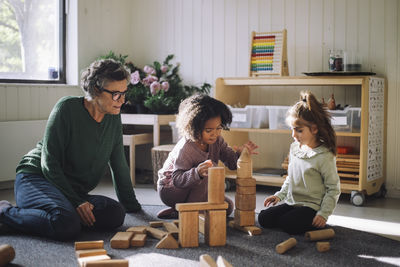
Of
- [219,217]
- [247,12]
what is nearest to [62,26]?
[247,12]

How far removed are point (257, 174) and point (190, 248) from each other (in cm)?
155

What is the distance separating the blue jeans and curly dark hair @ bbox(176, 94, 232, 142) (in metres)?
0.51

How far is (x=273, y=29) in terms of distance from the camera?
370 cm

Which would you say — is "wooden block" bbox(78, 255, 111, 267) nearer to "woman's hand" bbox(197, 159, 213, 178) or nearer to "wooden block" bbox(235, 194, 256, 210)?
"woman's hand" bbox(197, 159, 213, 178)

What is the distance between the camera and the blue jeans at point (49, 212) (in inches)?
84.6

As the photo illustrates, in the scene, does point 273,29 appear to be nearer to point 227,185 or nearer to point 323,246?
point 227,185

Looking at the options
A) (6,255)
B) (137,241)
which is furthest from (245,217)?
(6,255)

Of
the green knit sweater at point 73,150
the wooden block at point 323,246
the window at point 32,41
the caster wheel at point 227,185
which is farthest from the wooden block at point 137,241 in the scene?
the window at point 32,41

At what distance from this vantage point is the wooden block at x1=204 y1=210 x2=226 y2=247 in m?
2.07

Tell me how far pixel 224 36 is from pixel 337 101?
1067 millimetres

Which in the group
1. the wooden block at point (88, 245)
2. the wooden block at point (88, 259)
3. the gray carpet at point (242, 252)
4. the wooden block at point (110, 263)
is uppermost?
the wooden block at point (110, 263)

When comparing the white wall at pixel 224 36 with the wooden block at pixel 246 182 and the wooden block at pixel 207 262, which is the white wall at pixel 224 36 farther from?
the wooden block at pixel 207 262

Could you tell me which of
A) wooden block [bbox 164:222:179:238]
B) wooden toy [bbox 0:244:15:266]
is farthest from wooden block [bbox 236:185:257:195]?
wooden toy [bbox 0:244:15:266]

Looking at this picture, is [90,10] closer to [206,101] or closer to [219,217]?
[206,101]
